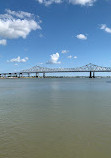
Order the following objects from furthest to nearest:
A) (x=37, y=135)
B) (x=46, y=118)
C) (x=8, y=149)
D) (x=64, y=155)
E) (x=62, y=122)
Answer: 1. (x=46, y=118)
2. (x=62, y=122)
3. (x=37, y=135)
4. (x=8, y=149)
5. (x=64, y=155)

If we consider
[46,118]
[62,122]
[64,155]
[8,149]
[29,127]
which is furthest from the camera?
[46,118]

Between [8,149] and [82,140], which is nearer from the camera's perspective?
[8,149]

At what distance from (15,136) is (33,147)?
56.8 inches

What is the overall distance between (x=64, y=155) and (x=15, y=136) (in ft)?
8.78

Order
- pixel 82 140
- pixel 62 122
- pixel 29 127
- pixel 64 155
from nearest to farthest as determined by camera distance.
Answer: pixel 64 155 < pixel 82 140 < pixel 29 127 < pixel 62 122

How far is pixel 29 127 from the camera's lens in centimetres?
859

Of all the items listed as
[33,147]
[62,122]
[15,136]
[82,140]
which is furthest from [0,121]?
[82,140]

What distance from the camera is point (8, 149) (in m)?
6.00

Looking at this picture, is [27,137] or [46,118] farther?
[46,118]

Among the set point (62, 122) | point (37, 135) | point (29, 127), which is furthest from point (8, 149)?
point (62, 122)

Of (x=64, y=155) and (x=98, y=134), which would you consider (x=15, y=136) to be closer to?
(x=64, y=155)

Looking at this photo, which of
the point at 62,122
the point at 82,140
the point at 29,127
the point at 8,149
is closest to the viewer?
the point at 8,149

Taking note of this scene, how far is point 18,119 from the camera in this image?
33.3ft

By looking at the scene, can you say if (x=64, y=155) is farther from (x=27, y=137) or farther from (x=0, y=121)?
(x=0, y=121)
